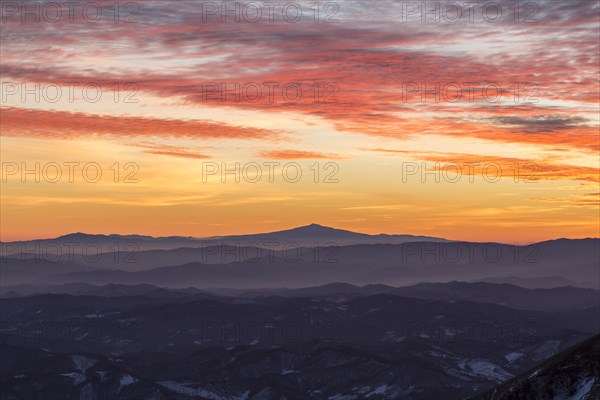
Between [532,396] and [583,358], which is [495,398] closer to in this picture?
[532,396]

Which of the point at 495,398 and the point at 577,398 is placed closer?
the point at 577,398

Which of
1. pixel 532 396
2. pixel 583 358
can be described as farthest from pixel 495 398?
pixel 583 358

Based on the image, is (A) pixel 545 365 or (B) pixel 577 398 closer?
(B) pixel 577 398
